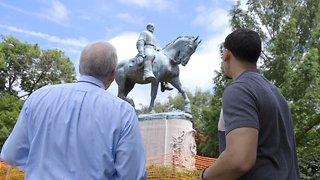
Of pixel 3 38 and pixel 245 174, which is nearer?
pixel 245 174

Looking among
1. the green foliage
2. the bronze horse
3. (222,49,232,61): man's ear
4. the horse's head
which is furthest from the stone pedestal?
the green foliage

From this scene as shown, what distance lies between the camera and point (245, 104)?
96.3 inches

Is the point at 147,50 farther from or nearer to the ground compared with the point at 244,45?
farther from the ground

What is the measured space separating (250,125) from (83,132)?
86cm

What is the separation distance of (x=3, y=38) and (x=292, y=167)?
1685 inches

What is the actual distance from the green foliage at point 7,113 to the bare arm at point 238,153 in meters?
35.5

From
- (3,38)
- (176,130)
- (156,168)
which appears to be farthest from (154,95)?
(3,38)

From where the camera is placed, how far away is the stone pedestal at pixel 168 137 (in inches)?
608

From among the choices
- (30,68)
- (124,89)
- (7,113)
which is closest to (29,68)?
(30,68)

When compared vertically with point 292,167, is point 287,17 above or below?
above

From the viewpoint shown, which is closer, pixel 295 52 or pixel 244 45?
pixel 244 45

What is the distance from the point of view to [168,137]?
15.9 m

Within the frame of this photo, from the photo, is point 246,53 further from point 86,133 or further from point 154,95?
point 154,95

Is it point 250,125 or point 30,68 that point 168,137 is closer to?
point 250,125
